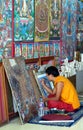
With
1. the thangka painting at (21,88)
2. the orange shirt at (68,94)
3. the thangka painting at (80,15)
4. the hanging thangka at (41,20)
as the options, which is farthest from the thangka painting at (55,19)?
the thangka painting at (21,88)

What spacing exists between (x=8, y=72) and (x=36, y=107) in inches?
21.8

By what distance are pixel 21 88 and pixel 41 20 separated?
1.32 m

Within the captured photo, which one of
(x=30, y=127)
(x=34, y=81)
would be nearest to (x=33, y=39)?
(x=34, y=81)

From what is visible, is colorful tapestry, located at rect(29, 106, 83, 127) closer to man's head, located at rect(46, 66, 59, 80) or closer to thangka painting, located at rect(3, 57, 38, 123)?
thangka painting, located at rect(3, 57, 38, 123)

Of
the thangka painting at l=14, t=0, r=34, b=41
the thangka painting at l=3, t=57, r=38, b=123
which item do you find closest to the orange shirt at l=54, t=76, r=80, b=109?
the thangka painting at l=3, t=57, r=38, b=123

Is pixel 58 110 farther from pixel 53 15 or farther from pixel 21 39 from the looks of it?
pixel 53 15

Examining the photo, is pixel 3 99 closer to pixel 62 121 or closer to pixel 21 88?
pixel 21 88

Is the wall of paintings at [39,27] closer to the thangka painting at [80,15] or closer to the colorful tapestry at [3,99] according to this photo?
the thangka painting at [80,15]

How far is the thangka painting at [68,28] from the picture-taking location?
17.7 ft

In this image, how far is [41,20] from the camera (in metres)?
4.57

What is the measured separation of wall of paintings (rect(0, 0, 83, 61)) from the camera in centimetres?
377

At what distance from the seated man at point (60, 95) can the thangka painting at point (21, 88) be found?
319mm

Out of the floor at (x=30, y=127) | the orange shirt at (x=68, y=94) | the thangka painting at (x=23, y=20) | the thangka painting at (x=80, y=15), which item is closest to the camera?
→ the floor at (x=30, y=127)

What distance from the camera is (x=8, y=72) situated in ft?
11.6
